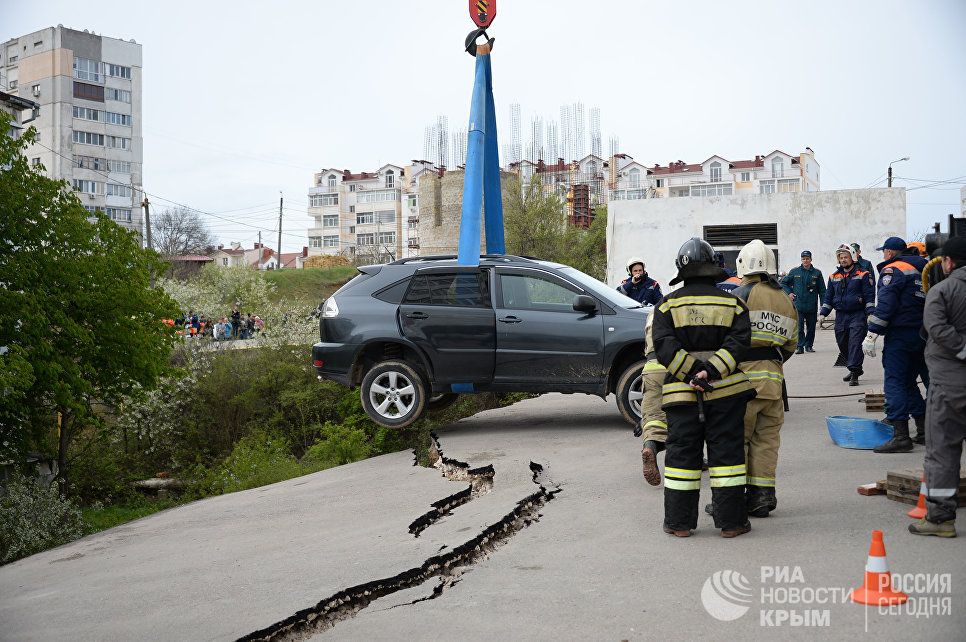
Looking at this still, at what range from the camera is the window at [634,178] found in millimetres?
100875

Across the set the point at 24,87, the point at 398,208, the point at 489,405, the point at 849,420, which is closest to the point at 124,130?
the point at 24,87

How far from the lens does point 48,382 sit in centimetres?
1592

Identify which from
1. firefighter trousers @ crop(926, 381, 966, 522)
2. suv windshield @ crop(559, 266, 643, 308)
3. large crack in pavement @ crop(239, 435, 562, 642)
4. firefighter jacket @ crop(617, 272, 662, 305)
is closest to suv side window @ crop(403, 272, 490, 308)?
suv windshield @ crop(559, 266, 643, 308)

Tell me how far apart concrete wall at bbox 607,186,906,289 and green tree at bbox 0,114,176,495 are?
16.2 meters

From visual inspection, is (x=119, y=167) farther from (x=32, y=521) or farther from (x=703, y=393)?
(x=703, y=393)

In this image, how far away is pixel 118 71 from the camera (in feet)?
275

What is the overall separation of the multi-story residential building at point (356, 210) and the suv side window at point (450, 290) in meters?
97.8

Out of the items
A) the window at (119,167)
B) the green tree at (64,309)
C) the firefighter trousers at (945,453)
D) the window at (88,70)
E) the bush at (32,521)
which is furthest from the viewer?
the window at (119,167)

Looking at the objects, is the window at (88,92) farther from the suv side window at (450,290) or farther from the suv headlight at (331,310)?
the suv side window at (450,290)

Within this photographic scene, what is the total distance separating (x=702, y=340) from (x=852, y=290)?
24.9 ft

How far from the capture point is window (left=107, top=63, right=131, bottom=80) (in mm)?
83312

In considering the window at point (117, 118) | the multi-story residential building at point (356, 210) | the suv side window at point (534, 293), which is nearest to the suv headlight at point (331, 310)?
the suv side window at point (534, 293)

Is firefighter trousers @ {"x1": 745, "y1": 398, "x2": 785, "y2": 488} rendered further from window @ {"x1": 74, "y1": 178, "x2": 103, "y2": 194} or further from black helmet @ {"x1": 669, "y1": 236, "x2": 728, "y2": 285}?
window @ {"x1": 74, "y1": 178, "x2": 103, "y2": 194}

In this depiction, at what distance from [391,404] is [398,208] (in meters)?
103
